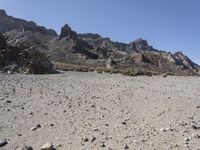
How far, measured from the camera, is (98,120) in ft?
37.2

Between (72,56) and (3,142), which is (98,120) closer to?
(3,142)

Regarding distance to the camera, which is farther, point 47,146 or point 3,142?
point 3,142

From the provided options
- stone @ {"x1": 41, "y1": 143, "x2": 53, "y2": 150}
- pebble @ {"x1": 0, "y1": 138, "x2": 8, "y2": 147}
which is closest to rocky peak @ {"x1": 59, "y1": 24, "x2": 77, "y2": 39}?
pebble @ {"x1": 0, "y1": 138, "x2": 8, "y2": 147}

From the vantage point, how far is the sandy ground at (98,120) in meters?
8.96

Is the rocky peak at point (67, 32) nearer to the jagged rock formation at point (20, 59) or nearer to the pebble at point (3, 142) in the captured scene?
the jagged rock formation at point (20, 59)

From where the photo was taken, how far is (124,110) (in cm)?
1311

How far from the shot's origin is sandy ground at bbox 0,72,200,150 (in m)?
8.96

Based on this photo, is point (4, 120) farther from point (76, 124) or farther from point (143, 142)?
point (143, 142)

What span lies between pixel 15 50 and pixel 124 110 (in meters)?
23.5

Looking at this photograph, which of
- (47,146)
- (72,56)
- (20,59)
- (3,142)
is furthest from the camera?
(72,56)

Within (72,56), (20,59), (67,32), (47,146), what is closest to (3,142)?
(47,146)

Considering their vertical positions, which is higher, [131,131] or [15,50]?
[15,50]

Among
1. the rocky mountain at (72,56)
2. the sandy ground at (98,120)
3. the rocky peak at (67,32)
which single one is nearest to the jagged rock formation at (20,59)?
the rocky mountain at (72,56)

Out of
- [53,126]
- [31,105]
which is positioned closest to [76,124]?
[53,126]
